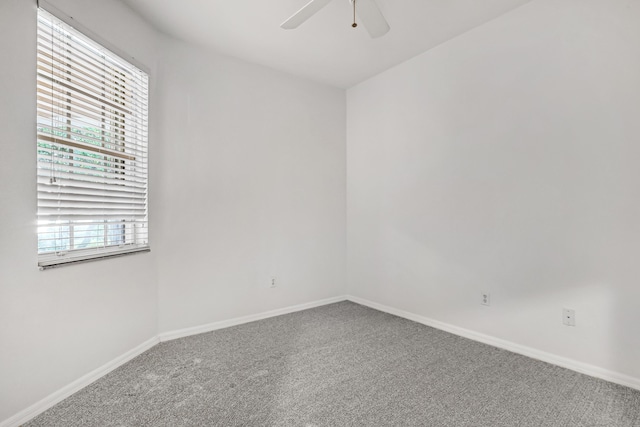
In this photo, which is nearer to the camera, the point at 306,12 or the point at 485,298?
the point at 306,12

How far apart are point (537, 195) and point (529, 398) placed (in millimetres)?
1347

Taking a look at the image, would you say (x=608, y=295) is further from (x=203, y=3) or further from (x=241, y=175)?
(x=203, y=3)

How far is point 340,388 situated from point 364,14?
7.12ft

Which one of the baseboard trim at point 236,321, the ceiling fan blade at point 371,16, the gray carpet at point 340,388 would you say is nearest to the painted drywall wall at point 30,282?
the gray carpet at point 340,388

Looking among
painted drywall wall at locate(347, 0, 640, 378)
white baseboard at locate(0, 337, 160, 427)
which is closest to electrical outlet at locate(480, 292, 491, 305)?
painted drywall wall at locate(347, 0, 640, 378)

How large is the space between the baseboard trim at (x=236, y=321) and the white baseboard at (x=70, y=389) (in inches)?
7.7

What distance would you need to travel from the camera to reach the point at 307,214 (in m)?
3.63

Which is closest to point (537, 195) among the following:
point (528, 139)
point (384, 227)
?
point (528, 139)

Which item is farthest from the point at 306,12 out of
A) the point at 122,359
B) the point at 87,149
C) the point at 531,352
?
the point at 531,352

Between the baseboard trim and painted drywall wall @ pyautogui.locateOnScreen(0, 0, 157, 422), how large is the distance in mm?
547

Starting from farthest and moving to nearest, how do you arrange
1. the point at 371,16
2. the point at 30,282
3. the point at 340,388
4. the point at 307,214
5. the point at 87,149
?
the point at 307,214
the point at 87,149
the point at 340,388
the point at 371,16
the point at 30,282

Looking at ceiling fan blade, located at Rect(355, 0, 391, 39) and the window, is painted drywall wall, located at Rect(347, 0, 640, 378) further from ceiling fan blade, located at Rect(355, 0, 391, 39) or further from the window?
the window

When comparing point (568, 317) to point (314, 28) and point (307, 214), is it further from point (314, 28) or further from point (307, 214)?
point (314, 28)

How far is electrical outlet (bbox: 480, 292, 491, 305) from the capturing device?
261 cm
